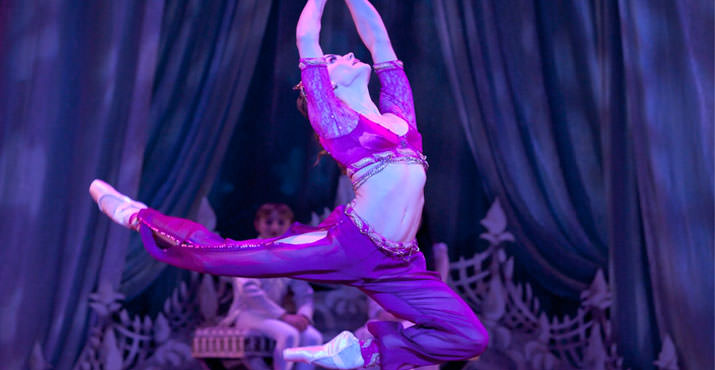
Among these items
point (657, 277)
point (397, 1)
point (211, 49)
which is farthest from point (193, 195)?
point (657, 277)

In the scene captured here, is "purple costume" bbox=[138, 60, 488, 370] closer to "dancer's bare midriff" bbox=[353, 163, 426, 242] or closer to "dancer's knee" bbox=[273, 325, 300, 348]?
"dancer's bare midriff" bbox=[353, 163, 426, 242]

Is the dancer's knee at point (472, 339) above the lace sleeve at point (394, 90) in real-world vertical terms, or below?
below

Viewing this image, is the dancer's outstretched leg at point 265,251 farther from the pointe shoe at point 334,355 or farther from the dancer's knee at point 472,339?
the dancer's knee at point 472,339

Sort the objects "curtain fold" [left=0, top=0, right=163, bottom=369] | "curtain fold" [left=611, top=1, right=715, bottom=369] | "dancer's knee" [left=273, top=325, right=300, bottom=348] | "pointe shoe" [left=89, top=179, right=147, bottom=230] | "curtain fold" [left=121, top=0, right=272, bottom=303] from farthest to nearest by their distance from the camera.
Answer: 1. "curtain fold" [left=121, top=0, right=272, bottom=303]
2. "curtain fold" [left=0, top=0, right=163, bottom=369]
3. "dancer's knee" [left=273, top=325, right=300, bottom=348]
4. "curtain fold" [left=611, top=1, right=715, bottom=369]
5. "pointe shoe" [left=89, top=179, right=147, bottom=230]

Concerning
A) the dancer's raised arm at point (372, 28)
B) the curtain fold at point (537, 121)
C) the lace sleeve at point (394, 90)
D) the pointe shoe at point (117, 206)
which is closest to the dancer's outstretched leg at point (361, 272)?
the pointe shoe at point (117, 206)

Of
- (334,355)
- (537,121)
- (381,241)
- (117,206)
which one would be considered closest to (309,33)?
(381,241)

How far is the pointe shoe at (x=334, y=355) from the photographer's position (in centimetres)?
237

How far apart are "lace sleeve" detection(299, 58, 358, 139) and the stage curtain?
1771mm

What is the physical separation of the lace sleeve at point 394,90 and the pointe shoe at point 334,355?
764mm

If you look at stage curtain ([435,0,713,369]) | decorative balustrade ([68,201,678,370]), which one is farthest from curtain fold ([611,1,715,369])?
decorative balustrade ([68,201,678,370])

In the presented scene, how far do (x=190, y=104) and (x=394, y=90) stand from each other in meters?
1.77

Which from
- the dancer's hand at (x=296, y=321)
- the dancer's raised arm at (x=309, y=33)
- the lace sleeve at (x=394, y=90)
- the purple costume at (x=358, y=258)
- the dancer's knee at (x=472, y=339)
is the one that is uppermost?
the dancer's raised arm at (x=309, y=33)

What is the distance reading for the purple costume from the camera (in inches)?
91.7

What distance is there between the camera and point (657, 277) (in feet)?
11.5
